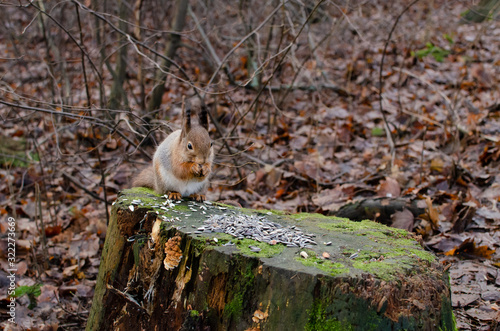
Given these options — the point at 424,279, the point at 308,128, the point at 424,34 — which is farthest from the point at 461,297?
the point at 424,34

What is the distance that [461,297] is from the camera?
2994 mm

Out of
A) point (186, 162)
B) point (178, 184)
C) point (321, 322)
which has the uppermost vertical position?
point (186, 162)

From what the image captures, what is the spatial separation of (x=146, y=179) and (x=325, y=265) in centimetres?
218

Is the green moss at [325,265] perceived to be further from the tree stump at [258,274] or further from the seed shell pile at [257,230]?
the seed shell pile at [257,230]

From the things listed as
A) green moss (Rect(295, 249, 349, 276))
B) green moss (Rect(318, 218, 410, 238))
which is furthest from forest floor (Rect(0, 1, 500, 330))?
green moss (Rect(295, 249, 349, 276))

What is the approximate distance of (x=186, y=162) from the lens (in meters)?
3.28

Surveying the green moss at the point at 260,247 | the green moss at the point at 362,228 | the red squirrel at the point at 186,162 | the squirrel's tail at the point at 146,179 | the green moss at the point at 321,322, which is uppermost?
the red squirrel at the point at 186,162

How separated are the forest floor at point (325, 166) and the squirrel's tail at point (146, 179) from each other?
0.23m

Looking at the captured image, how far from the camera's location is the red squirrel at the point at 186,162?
10.5ft

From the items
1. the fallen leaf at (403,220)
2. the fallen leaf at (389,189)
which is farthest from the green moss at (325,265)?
the fallen leaf at (389,189)

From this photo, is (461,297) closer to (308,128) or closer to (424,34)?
(308,128)

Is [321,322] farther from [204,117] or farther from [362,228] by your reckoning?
[204,117]

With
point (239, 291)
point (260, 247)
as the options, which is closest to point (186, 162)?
point (260, 247)

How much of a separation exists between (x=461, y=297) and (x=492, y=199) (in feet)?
5.07
